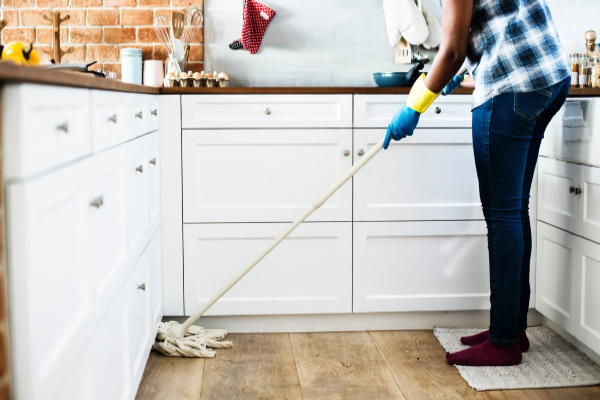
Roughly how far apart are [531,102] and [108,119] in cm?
119

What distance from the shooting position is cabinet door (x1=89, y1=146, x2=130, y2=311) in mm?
1234

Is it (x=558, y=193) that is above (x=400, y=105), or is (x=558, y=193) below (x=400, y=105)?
below

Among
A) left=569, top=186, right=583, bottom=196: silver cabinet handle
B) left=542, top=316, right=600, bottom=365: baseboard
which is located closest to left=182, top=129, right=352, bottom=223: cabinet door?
left=569, top=186, right=583, bottom=196: silver cabinet handle

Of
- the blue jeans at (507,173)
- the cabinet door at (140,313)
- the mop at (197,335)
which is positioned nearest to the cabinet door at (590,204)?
the blue jeans at (507,173)

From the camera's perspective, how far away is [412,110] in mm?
1898

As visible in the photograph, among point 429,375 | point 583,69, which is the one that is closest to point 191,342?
point 429,375

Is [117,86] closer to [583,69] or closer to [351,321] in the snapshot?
[351,321]

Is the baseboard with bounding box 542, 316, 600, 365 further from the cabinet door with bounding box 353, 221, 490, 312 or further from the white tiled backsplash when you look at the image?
the white tiled backsplash

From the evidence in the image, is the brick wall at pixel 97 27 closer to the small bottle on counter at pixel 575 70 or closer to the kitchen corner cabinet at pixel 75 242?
the kitchen corner cabinet at pixel 75 242

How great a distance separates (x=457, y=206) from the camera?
234 cm

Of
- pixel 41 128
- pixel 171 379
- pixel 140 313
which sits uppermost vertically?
pixel 41 128

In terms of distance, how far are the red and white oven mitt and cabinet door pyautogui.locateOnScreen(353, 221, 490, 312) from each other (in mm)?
1034

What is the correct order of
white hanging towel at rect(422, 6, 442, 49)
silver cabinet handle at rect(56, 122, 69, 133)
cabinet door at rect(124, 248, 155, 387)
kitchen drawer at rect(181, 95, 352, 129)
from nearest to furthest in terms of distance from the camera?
1. silver cabinet handle at rect(56, 122, 69, 133)
2. cabinet door at rect(124, 248, 155, 387)
3. kitchen drawer at rect(181, 95, 352, 129)
4. white hanging towel at rect(422, 6, 442, 49)

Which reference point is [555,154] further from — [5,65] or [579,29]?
[5,65]
